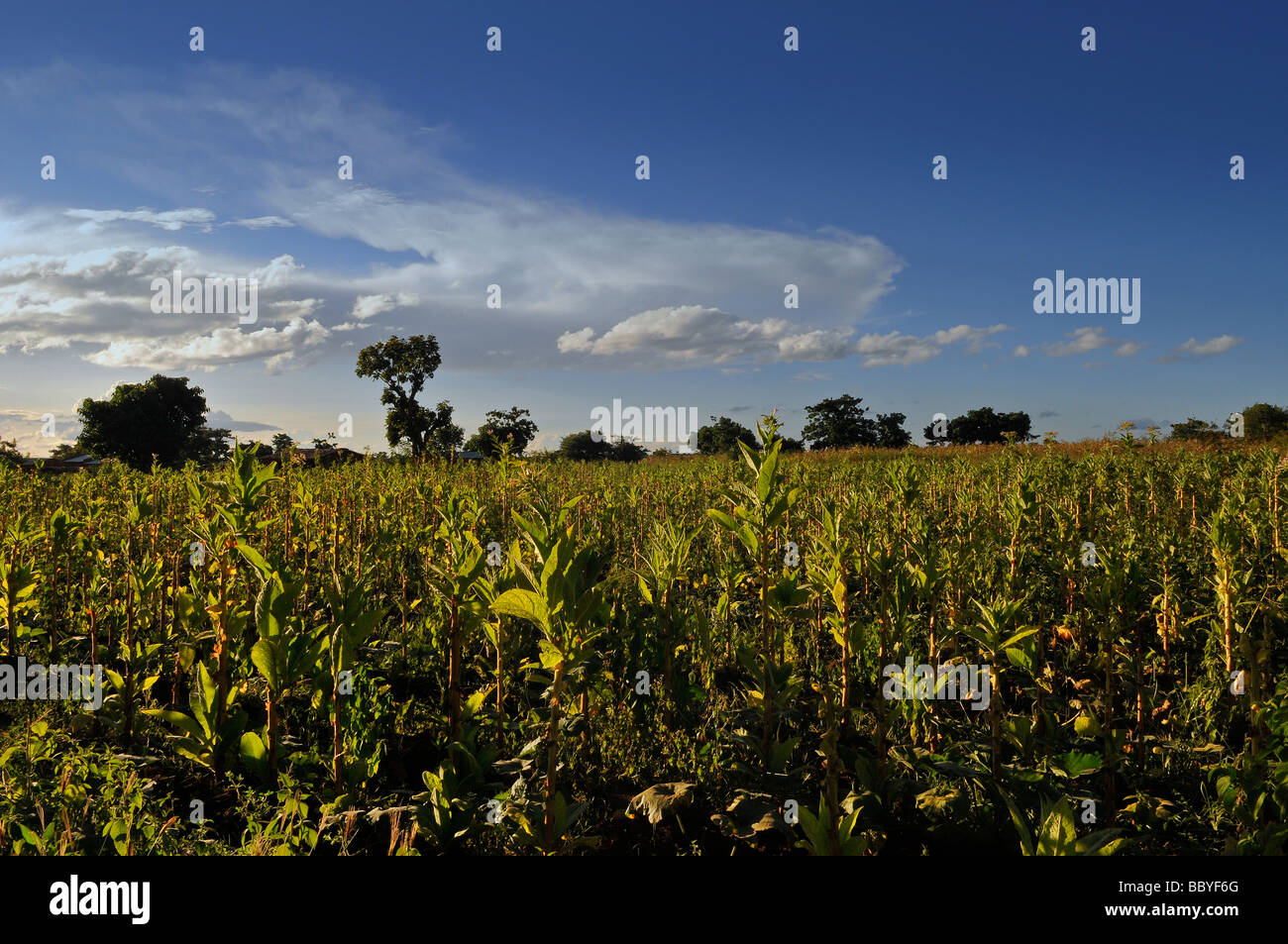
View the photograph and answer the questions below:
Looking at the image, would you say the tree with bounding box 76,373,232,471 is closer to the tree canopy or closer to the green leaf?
the tree canopy

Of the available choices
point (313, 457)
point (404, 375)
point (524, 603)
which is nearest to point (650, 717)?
point (524, 603)

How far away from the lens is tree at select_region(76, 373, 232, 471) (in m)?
45.2

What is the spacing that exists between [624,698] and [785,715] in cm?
150

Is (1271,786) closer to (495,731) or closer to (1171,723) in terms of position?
(1171,723)

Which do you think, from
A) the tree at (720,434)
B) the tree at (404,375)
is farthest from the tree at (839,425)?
the tree at (404,375)

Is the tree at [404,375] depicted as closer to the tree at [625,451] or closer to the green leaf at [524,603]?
the tree at [625,451]

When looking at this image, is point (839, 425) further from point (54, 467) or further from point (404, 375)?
point (54, 467)

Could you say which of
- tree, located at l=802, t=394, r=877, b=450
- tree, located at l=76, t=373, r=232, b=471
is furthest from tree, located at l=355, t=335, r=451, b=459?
tree, located at l=802, t=394, r=877, b=450

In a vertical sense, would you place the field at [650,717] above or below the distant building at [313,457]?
below

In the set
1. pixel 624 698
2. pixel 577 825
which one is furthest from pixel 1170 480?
pixel 577 825

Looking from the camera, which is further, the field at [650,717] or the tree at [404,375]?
the tree at [404,375]

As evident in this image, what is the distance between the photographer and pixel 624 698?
4.19 metres

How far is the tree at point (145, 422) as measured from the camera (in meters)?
45.2

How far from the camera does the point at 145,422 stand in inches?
1832
